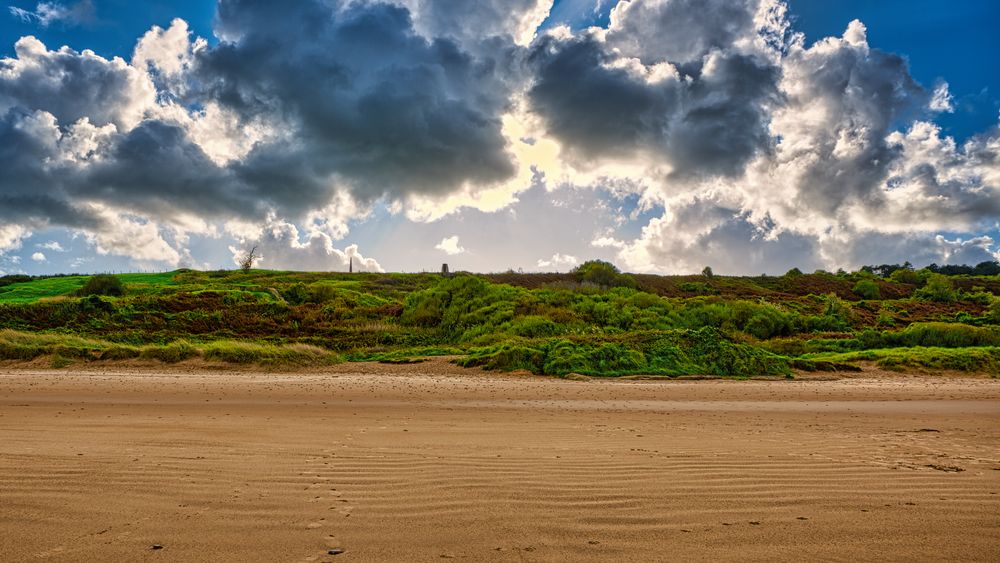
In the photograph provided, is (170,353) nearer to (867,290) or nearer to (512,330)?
(512,330)

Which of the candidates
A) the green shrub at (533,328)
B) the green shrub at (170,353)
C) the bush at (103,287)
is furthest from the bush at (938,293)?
the bush at (103,287)

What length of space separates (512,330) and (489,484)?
70.4 ft

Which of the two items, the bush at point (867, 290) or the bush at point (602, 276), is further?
the bush at point (867, 290)

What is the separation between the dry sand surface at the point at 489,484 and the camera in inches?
149

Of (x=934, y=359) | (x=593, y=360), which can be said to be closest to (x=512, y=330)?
(x=593, y=360)

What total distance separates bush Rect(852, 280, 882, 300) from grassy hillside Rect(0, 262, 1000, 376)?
4.95 meters

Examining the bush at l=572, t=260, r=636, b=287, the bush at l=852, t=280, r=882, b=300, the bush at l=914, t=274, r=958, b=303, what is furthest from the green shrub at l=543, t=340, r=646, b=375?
the bush at l=914, t=274, r=958, b=303

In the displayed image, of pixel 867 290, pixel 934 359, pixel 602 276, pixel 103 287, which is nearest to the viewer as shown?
pixel 934 359

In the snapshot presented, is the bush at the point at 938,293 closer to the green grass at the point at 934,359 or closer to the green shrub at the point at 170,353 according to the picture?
the green grass at the point at 934,359

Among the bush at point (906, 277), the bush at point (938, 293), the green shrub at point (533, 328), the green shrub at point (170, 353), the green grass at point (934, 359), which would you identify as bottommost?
the green grass at point (934, 359)

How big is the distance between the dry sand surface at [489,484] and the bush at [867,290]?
44.8m

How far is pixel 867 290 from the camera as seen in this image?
167 feet

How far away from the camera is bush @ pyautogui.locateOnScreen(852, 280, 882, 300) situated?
5028 cm

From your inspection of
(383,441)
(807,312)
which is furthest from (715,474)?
(807,312)
